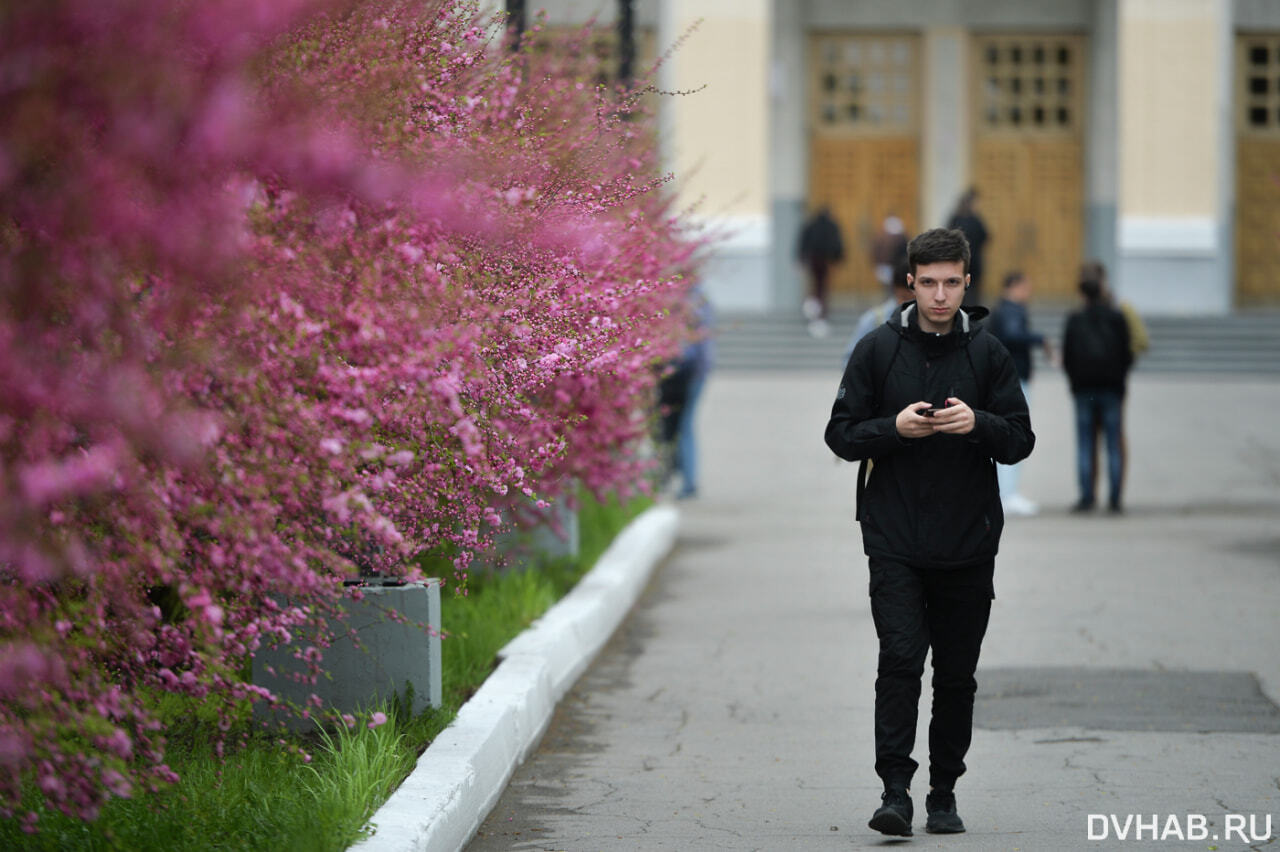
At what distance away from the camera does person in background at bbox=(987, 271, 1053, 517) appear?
1470cm

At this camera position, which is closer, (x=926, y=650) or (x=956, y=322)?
(x=926, y=650)

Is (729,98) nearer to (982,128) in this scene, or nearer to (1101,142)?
(982,128)

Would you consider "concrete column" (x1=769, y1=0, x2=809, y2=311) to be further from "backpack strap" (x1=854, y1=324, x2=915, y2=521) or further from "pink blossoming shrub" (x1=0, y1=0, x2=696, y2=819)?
"pink blossoming shrub" (x1=0, y1=0, x2=696, y2=819)

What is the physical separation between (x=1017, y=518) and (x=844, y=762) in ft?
27.2

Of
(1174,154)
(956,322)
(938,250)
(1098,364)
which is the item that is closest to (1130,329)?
(1098,364)

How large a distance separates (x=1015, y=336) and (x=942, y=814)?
9.14 metres

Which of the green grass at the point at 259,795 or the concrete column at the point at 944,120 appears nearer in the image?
the green grass at the point at 259,795

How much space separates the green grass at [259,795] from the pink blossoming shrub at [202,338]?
30 centimetres

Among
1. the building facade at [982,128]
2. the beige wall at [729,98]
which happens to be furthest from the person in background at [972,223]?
the building facade at [982,128]

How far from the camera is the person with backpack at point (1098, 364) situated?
48.6ft

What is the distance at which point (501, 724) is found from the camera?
21.7ft

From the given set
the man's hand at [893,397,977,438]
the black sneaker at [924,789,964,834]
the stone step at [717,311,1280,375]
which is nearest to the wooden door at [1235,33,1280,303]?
the stone step at [717,311,1280,375]

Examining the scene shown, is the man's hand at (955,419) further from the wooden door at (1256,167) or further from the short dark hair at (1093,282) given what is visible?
the wooden door at (1256,167)

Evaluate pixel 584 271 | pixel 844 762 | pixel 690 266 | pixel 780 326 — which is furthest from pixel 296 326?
pixel 780 326
